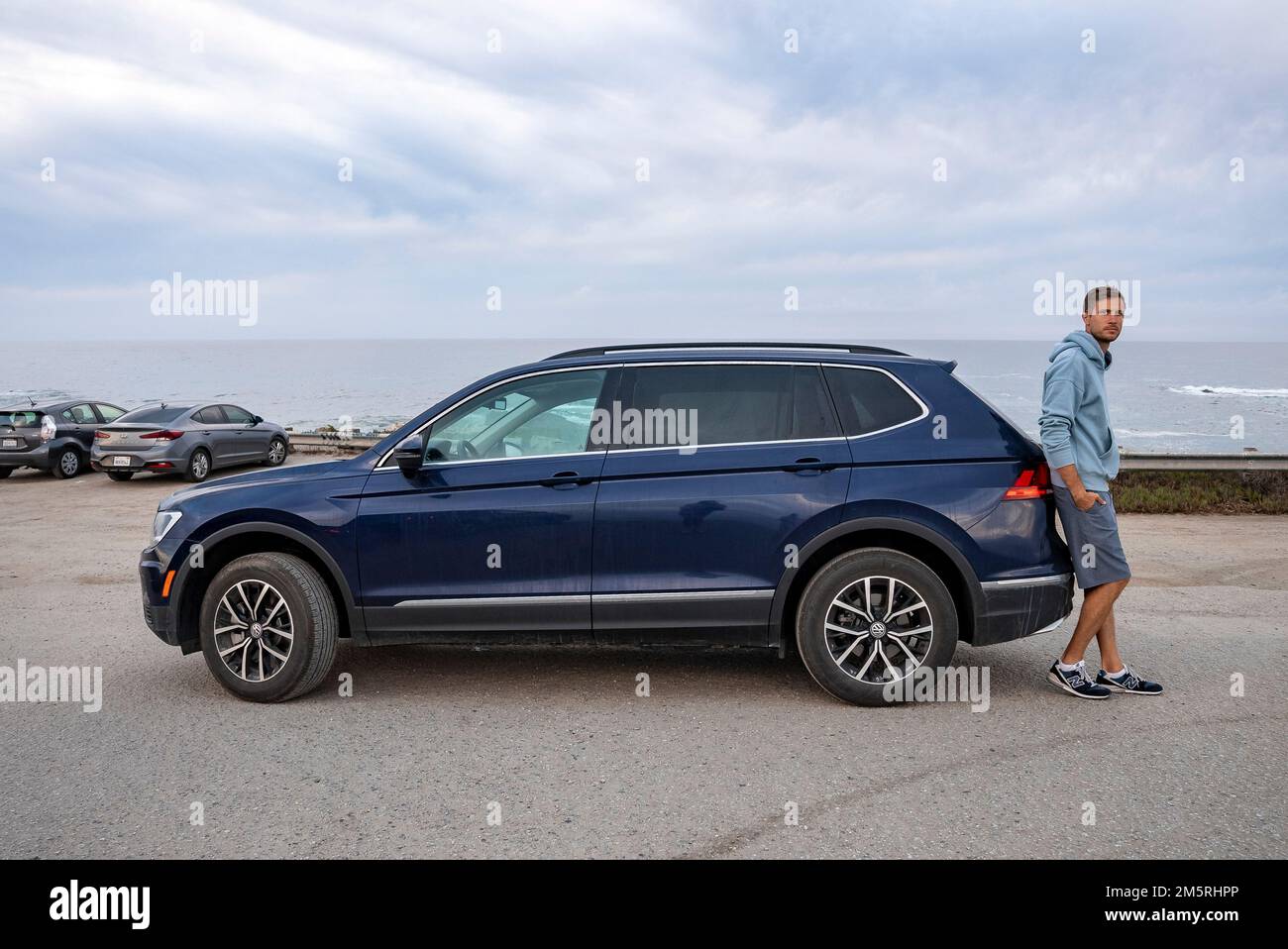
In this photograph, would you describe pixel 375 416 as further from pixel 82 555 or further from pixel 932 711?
pixel 932 711

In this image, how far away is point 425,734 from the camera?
459cm

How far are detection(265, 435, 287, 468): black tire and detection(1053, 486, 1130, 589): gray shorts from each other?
17795 millimetres

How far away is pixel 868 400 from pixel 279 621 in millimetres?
3355

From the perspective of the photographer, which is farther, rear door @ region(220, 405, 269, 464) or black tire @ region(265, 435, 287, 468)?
black tire @ region(265, 435, 287, 468)

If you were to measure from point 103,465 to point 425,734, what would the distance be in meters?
14.8

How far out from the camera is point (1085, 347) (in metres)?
5.00

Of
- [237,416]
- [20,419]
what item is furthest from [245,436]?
[20,419]

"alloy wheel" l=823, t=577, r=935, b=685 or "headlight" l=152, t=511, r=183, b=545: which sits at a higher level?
"headlight" l=152, t=511, r=183, b=545

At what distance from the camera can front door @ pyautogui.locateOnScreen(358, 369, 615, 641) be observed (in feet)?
16.1

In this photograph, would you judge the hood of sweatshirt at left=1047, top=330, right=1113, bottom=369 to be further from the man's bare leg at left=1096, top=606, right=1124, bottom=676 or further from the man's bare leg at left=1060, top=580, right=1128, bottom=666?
the man's bare leg at left=1096, top=606, right=1124, bottom=676

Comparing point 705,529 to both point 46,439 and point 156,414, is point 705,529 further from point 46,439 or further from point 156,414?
point 46,439

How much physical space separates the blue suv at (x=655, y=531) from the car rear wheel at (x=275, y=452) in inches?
610

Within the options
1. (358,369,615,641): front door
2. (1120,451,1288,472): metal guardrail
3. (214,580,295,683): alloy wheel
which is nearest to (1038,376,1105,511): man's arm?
(358,369,615,641): front door
